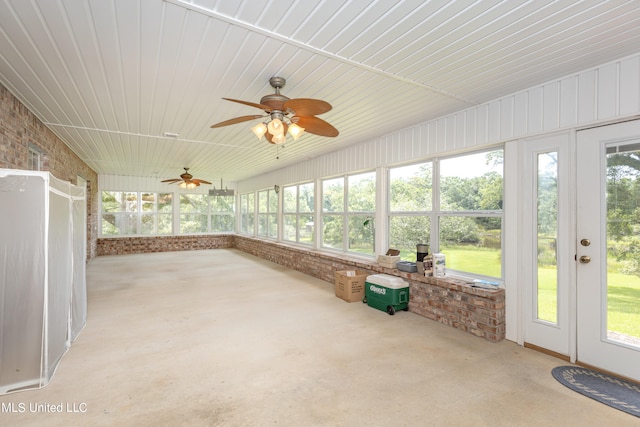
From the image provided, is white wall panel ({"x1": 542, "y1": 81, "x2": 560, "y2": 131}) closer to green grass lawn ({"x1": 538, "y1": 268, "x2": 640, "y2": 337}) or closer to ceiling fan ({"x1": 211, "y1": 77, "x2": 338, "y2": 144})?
green grass lawn ({"x1": 538, "y1": 268, "x2": 640, "y2": 337})

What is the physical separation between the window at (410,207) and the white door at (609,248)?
1.92m

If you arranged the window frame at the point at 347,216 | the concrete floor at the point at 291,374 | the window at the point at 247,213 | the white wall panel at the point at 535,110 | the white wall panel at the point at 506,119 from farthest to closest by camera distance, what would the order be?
the window at the point at 247,213 < the window frame at the point at 347,216 < the white wall panel at the point at 506,119 < the white wall panel at the point at 535,110 < the concrete floor at the point at 291,374

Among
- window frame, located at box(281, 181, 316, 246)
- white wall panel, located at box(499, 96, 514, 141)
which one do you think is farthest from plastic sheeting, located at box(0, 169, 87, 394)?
window frame, located at box(281, 181, 316, 246)

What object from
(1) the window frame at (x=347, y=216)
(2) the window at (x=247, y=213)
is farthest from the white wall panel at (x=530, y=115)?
(2) the window at (x=247, y=213)

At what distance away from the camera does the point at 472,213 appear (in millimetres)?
3988

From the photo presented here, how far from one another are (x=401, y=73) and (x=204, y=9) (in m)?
1.85

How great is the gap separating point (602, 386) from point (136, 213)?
1288cm

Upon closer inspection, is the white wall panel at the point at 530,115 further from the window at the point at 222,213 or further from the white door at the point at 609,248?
the window at the point at 222,213

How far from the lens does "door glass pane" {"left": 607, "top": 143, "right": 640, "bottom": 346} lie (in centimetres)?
262

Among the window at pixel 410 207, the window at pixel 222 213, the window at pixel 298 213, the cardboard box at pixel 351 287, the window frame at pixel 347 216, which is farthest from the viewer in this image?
the window at pixel 222 213

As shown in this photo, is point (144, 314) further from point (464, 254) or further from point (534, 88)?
point (534, 88)

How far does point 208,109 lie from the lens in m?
3.94

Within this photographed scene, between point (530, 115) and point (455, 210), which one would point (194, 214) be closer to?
point (455, 210)

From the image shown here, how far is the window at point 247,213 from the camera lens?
11.7 metres
